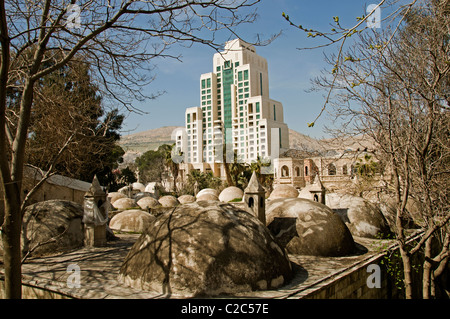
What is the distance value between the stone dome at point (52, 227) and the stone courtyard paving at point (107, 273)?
0.59 metres

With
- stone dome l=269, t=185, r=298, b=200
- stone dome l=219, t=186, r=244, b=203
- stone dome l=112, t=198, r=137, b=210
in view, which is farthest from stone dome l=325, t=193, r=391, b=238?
stone dome l=219, t=186, r=244, b=203

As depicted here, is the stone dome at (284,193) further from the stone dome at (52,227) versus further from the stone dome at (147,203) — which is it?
the stone dome at (52,227)

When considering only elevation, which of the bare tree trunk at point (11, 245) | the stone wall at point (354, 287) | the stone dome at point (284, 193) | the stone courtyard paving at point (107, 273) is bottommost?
the stone wall at point (354, 287)

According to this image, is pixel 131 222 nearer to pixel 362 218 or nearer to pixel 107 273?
pixel 107 273

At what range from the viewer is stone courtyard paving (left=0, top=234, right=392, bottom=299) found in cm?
781

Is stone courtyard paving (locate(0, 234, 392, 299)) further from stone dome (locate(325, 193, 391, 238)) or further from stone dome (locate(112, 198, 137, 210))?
A: stone dome (locate(112, 198, 137, 210))

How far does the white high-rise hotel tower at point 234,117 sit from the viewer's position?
71.6 m

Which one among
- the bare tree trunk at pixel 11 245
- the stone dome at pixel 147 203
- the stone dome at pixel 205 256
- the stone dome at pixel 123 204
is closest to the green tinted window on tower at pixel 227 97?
the stone dome at pixel 147 203

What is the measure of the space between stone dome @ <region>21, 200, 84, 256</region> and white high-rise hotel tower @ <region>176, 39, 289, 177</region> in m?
56.1

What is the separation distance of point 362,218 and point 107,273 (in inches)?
477

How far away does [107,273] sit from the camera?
963 centimetres

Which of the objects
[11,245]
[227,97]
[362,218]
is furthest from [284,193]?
[227,97]

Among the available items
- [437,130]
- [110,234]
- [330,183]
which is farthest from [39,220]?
[330,183]
